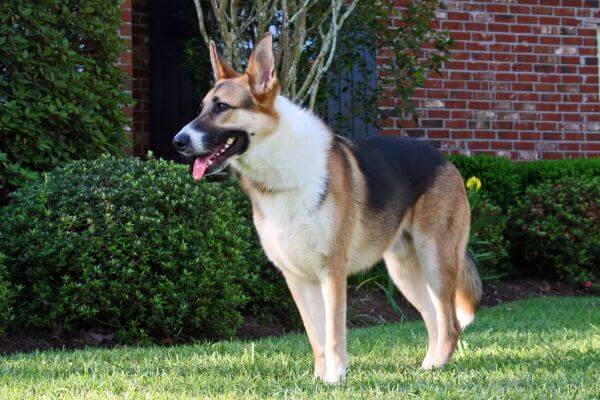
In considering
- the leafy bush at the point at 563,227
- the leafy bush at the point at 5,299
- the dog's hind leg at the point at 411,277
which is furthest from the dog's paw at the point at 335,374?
the leafy bush at the point at 563,227

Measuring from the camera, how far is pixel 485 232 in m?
8.90

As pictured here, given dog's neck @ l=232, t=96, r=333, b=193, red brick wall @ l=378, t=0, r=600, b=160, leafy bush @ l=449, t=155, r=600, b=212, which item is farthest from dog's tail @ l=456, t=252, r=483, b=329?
red brick wall @ l=378, t=0, r=600, b=160

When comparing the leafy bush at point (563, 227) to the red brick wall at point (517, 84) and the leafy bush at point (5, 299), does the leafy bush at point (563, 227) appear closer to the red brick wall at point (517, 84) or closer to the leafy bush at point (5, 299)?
the red brick wall at point (517, 84)

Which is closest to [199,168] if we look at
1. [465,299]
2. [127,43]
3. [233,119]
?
[233,119]

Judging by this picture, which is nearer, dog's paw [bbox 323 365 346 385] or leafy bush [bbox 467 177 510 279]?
dog's paw [bbox 323 365 346 385]

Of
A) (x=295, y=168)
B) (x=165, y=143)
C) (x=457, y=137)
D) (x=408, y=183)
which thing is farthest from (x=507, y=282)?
(x=295, y=168)

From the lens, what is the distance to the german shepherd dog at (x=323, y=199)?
14.4 ft

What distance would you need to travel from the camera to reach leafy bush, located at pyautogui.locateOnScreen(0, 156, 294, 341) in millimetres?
6055

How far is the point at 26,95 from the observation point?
6.90m

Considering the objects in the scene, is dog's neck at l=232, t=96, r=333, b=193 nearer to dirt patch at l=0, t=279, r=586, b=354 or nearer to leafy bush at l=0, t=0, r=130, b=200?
dirt patch at l=0, t=279, r=586, b=354

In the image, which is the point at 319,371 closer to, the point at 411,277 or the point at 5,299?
the point at 411,277

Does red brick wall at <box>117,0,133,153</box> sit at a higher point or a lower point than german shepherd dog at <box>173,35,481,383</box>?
higher

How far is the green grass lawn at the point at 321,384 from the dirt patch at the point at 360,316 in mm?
544

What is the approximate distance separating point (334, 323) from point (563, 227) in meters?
5.57
